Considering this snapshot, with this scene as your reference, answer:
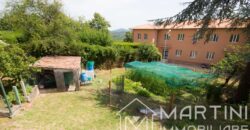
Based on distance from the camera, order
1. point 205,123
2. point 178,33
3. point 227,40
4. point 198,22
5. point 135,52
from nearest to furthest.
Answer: point 205,123 → point 198,22 → point 135,52 → point 227,40 → point 178,33

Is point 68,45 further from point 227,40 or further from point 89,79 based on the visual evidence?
point 227,40

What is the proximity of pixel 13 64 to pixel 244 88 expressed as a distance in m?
13.4

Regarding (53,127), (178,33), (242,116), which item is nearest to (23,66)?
(53,127)

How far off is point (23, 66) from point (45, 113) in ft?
10.5

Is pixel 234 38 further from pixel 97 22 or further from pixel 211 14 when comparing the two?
pixel 97 22

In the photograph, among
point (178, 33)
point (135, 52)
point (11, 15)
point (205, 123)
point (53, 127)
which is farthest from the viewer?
point (178, 33)

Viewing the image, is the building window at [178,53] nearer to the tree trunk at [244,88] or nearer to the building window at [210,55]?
the building window at [210,55]

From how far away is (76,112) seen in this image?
8750mm

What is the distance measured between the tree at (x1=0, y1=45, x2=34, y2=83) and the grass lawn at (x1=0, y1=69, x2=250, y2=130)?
5.58 feet

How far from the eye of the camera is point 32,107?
8.96m

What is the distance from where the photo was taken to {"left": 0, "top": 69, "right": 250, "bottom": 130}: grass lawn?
7.47 meters

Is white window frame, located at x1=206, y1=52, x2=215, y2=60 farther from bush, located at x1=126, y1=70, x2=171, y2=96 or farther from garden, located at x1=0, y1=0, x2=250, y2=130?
bush, located at x1=126, y1=70, x2=171, y2=96

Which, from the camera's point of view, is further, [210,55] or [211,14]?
[210,55]

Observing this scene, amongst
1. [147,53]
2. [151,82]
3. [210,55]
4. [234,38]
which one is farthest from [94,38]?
[234,38]
